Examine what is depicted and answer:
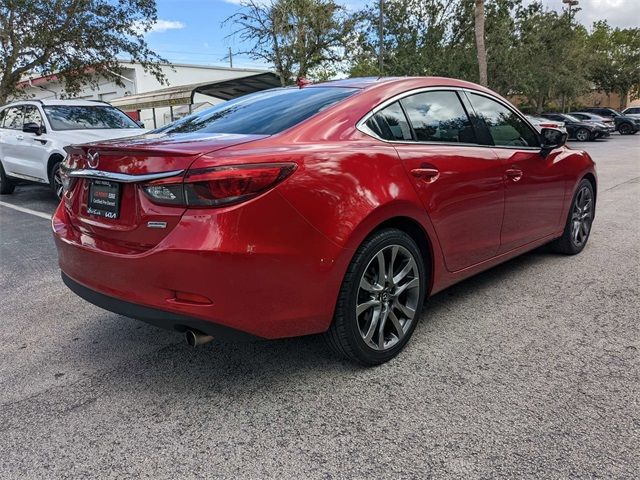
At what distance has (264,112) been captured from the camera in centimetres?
321

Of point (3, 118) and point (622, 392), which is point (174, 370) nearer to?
point (622, 392)

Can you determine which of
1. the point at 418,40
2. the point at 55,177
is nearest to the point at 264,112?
the point at 55,177

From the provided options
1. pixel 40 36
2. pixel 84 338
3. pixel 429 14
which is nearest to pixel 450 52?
pixel 429 14

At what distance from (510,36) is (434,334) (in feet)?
89.4

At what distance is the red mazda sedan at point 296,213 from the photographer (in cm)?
239

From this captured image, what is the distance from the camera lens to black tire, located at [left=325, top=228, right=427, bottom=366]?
277cm

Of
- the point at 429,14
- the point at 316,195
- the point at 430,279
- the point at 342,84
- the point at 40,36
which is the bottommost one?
the point at 430,279

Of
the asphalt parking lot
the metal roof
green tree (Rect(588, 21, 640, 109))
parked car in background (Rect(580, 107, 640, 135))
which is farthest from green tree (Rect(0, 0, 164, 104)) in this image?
green tree (Rect(588, 21, 640, 109))

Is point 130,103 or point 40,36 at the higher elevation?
point 40,36

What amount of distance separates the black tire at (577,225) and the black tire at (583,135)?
2523 centimetres

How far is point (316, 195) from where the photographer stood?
2547mm

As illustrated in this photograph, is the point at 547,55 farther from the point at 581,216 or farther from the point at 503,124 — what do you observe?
the point at 503,124

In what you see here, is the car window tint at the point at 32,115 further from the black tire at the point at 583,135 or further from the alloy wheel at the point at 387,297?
the black tire at the point at 583,135

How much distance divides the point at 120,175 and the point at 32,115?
7.67 meters
